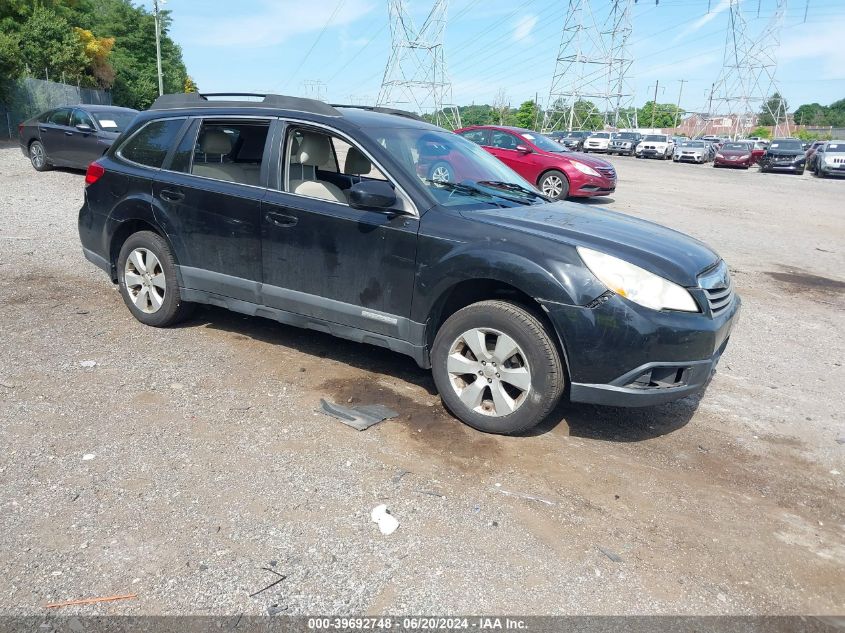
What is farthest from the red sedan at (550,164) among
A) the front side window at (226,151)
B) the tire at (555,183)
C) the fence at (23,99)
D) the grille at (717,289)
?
the fence at (23,99)

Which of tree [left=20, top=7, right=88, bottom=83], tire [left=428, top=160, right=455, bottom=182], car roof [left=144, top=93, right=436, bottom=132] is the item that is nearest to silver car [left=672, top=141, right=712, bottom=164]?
tree [left=20, top=7, right=88, bottom=83]

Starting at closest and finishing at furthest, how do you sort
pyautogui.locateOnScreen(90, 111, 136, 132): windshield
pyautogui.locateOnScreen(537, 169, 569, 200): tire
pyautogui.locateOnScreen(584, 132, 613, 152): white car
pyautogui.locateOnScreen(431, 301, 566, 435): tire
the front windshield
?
pyautogui.locateOnScreen(431, 301, 566, 435): tire → the front windshield → pyautogui.locateOnScreen(90, 111, 136, 132): windshield → pyautogui.locateOnScreen(537, 169, 569, 200): tire → pyautogui.locateOnScreen(584, 132, 613, 152): white car

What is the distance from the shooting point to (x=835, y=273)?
9.49m

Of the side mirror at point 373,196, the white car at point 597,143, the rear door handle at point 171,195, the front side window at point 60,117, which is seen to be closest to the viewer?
the side mirror at point 373,196

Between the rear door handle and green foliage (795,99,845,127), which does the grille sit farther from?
green foliage (795,99,845,127)

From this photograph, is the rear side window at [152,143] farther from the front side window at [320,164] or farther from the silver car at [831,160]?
the silver car at [831,160]

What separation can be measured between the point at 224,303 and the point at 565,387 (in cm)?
271

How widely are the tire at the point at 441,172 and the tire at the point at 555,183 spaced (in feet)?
35.3

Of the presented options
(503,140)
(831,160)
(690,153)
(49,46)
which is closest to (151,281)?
(503,140)

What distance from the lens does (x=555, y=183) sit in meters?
15.3

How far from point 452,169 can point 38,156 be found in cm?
1503

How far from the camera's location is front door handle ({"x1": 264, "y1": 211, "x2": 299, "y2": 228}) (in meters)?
4.70

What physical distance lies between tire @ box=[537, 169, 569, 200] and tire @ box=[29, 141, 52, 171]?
1170 centimetres

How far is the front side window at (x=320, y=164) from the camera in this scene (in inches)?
187
